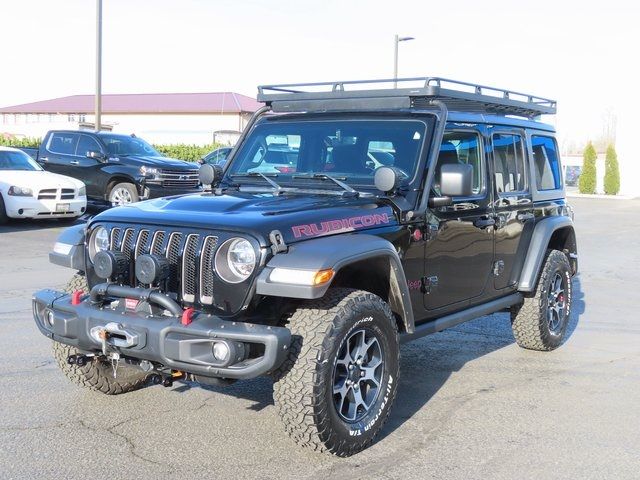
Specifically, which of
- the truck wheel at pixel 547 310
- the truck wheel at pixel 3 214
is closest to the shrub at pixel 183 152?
the truck wheel at pixel 3 214

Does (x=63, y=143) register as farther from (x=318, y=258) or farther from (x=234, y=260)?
(x=318, y=258)

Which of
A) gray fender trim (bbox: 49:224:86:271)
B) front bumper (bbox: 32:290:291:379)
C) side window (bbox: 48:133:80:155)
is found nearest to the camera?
front bumper (bbox: 32:290:291:379)

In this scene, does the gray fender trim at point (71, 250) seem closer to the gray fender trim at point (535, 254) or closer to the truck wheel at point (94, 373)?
the truck wheel at point (94, 373)

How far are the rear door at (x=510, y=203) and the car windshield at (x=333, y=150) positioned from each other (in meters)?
1.12

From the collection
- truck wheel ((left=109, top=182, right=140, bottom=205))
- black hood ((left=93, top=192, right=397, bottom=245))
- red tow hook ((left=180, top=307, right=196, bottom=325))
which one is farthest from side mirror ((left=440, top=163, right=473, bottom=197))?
truck wheel ((left=109, top=182, right=140, bottom=205))

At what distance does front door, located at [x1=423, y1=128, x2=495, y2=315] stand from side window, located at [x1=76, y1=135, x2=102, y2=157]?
41.1 feet

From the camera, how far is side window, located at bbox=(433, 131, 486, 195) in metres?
5.30

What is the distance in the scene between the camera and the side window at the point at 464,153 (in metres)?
5.30

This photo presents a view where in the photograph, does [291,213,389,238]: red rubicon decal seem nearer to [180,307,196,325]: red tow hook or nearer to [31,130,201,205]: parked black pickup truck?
[180,307,196,325]: red tow hook

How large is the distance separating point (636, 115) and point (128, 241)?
39232 mm

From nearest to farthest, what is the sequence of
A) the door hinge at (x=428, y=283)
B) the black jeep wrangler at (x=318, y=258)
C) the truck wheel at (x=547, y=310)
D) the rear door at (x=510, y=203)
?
the black jeep wrangler at (x=318, y=258), the door hinge at (x=428, y=283), the rear door at (x=510, y=203), the truck wheel at (x=547, y=310)

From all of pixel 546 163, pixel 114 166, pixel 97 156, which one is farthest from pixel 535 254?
pixel 97 156

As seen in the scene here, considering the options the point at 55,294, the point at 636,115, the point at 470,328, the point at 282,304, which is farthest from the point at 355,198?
the point at 636,115

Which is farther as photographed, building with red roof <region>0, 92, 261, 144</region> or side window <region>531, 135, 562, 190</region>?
building with red roof <region>0, 92, 261, 144</region>
